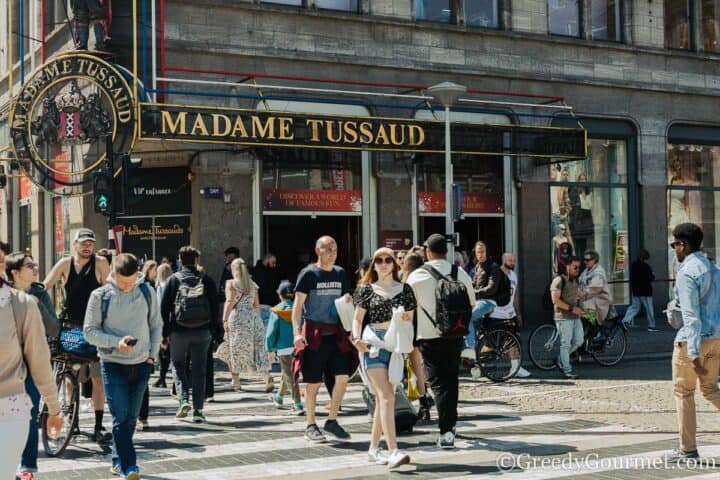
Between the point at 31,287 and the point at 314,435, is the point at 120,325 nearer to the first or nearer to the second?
the point at 31,287

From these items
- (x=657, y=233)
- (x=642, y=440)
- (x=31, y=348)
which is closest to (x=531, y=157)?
(x=657, y=233)

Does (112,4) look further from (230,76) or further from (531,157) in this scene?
(531,157)

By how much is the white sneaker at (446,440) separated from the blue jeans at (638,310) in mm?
13314

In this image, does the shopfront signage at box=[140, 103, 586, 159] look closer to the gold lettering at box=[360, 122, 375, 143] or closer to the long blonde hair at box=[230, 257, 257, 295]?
the gold lettering at box=[360, 122, 375, 143]

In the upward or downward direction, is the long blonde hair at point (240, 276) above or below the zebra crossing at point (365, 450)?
above

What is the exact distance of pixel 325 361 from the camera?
9250 mm

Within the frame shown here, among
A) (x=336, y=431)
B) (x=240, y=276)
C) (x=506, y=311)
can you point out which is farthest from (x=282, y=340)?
(x=506, y=311)

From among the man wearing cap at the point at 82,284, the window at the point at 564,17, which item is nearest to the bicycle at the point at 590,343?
the man wearing cap at the point at 82,284

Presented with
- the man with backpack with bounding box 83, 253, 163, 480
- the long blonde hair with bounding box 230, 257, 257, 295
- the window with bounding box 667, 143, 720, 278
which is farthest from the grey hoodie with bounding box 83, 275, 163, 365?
the window with bounding box 667, 143, 720, 278

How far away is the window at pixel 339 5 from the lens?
1989cm

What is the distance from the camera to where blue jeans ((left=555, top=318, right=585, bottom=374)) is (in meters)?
13.8

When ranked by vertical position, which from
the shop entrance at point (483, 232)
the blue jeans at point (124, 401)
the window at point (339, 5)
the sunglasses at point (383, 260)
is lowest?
the blue jeans at point (124, 401)

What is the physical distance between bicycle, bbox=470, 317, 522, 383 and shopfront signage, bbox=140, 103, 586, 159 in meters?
5.80

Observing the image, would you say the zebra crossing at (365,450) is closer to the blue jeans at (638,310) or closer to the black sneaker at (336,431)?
the black sneaker at (336,431)
